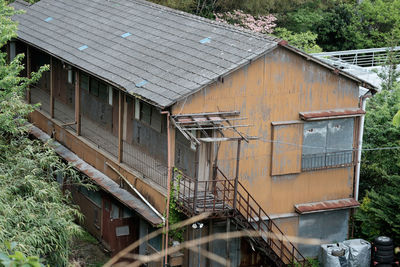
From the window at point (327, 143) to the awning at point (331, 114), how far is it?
0.76 ft

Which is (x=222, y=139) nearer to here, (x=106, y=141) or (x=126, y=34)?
(x=106, y=141)

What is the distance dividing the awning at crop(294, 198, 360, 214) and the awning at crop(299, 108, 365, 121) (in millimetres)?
2347

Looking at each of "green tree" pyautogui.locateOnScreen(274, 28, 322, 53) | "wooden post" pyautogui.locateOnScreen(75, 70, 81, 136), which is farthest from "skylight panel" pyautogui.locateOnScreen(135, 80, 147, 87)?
"green tree" pyautogui.locateOnScreen(274, 28, 322, 53)

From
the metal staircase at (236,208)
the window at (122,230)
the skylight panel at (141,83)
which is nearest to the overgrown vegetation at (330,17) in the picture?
the skylight panel at (141,83)

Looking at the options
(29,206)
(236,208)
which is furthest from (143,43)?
(29,206)

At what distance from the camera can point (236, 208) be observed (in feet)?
54.2

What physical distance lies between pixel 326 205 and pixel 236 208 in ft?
10.9

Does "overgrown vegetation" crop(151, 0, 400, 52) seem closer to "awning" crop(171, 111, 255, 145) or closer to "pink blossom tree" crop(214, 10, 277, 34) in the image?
"pink blossom tree" crop(214, 10, 277, 34)

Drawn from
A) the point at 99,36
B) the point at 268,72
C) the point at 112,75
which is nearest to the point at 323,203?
the point at 268,72

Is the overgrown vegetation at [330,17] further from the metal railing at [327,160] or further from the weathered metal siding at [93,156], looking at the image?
the metal railing at [327,160]

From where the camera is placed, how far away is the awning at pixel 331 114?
17.9m

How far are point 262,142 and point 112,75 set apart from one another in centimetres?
453

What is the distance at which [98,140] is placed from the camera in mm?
21250

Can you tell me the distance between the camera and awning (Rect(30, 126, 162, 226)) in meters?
17.5
